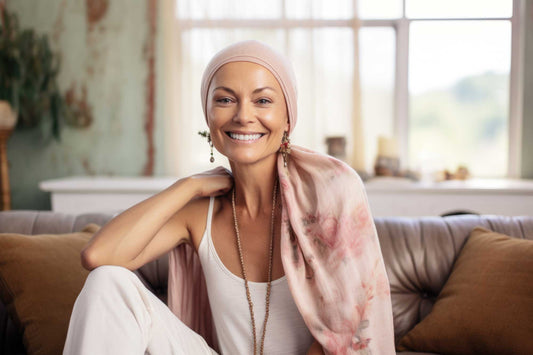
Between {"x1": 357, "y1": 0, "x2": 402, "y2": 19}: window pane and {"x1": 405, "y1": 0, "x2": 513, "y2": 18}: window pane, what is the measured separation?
8 cm

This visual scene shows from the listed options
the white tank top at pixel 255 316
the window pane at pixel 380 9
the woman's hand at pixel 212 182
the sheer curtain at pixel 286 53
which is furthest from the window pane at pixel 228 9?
the white tank top at pixel 255 316

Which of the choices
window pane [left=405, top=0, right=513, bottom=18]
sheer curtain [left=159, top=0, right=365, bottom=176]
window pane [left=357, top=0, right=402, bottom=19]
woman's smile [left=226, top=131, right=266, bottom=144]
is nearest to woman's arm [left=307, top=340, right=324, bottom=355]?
woman's smile [left=226, top=131, right=266, bottom=144]

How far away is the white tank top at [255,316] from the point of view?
144cm

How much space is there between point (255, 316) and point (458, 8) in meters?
3.32

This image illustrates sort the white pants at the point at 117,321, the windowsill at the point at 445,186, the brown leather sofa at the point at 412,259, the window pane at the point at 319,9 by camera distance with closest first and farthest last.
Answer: the white pants at the point at 117,321
the brown leather sofa at the point at 412,259
the windowsill at the point at 445,186
the window pane at the point at 319,9

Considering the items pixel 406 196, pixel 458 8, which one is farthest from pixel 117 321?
pixel 458 8

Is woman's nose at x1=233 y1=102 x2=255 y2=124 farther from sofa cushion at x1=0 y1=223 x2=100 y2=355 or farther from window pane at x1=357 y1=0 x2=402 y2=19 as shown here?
window pane at x1=357 y1=0 x2=402 y2=19

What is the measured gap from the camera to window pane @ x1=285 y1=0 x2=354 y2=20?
3732mm

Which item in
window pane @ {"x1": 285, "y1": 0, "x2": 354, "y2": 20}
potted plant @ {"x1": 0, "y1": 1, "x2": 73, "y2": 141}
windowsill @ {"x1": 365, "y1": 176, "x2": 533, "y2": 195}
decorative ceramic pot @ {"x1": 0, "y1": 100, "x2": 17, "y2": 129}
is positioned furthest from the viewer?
window pane @ {"x1": 285, "y1": 0, "x2": 354, "y2": 20}

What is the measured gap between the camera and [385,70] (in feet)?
12.6

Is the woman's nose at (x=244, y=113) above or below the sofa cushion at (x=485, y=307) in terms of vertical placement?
above

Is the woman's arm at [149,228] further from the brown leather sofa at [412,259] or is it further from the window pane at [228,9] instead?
the window pane at [228,9]

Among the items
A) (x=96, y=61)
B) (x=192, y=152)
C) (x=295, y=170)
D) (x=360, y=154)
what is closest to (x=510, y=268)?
(x=295, y=170)

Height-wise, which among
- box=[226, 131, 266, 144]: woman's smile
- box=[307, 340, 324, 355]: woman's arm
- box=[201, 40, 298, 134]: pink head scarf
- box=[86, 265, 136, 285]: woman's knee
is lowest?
box=[307, 340, 324, 355]: woman's arm
